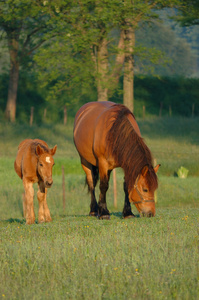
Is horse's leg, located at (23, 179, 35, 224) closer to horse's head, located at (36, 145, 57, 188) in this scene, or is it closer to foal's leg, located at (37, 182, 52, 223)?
foal's leg, located at (37, 182, 52, 223)

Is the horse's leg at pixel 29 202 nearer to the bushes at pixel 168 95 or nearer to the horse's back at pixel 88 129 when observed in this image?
the horse's back at pixel 88 129

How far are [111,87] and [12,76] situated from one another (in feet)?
63.7

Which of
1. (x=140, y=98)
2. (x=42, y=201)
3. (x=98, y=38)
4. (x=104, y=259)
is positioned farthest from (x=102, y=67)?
(x=140, y=98)

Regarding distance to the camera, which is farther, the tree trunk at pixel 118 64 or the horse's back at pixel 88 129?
the tree trunk at pixel 118 64

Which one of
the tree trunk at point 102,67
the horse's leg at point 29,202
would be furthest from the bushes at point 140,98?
the horse's leg at point 29,202

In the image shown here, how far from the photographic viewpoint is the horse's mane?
11461 millimetres

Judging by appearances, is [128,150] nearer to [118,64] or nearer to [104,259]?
[104,259]

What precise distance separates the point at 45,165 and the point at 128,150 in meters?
1.90

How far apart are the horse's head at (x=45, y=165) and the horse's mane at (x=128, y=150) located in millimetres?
1318

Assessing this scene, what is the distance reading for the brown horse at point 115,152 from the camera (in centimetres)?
1153

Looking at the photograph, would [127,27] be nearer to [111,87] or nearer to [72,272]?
[111,87]

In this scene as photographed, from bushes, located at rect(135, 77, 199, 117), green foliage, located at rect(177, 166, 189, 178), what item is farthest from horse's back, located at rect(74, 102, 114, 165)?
bushes, located at rect(135, 77, 199, 117)

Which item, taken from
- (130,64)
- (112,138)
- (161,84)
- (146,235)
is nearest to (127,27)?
(130,64)

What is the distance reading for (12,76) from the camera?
45531mm
